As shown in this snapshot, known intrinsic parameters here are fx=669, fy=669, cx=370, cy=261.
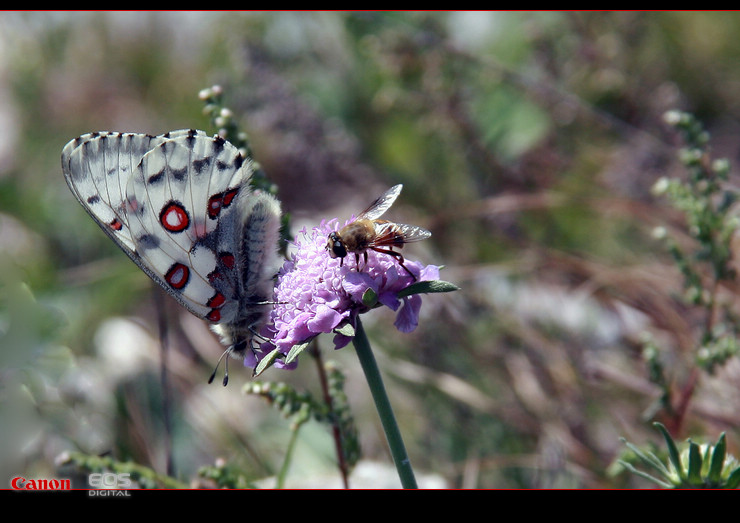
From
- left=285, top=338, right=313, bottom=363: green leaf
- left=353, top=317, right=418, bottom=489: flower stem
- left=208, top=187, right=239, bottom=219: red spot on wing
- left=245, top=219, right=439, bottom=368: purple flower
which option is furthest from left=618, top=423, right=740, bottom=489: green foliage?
left=208, top=187, right=239, bottom=219: red spot on wing

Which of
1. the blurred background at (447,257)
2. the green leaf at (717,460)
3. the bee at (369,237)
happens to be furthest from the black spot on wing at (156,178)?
the green leaf at (717,460)

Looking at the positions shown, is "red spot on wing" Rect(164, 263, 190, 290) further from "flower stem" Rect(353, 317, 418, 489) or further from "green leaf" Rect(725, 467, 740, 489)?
"green leaf" Rect(725, 467, 740, 489)

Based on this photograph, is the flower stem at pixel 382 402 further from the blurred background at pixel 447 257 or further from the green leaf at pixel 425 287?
the blurred background at pixel 447 257

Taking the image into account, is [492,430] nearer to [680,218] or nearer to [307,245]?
[680,218]

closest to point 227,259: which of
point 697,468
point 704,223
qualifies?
point 697,468

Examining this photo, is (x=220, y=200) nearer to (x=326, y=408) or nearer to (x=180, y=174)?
(x=180, y=174)
